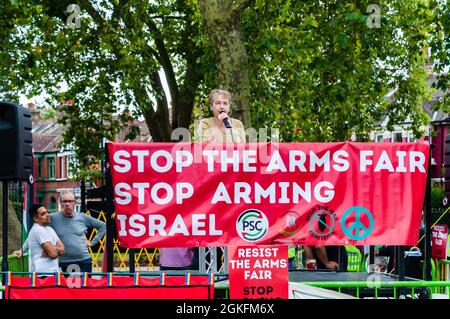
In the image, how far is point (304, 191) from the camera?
821 cm

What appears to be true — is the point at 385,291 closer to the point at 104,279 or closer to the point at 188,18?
the point at 104,279

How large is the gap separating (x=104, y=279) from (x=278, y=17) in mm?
15383

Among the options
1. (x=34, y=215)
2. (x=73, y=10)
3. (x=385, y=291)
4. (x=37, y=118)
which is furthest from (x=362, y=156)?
(x=37, y=118)

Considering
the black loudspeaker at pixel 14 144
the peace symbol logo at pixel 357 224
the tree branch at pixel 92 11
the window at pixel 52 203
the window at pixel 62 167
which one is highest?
the tree branch at pixel 92 11

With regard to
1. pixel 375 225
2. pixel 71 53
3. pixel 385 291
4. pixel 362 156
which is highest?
pixel 71 53

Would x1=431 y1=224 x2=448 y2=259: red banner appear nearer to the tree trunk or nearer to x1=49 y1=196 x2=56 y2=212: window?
the tree trunk

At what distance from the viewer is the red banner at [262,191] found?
8102 mm

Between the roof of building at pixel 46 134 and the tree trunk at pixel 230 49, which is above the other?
the roof of building at pixel 46 134

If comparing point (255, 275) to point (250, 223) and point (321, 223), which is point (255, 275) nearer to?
point (250, 223)

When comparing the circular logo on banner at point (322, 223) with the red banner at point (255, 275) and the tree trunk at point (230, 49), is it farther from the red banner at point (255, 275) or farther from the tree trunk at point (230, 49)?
the tree trunk at point (230, 49)

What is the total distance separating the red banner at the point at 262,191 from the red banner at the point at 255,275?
88cm

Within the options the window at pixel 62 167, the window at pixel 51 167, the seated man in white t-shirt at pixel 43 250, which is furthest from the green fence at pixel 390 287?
the window at pixel 51 167

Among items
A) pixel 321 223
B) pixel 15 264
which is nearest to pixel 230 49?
pixel 15 264
